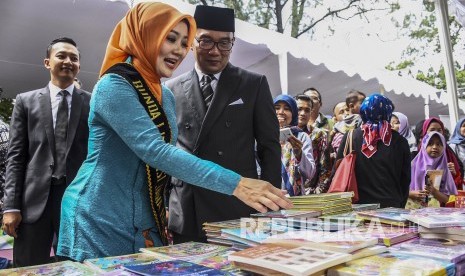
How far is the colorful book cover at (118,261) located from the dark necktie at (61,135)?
1507mm

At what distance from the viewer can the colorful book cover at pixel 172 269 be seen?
89cm

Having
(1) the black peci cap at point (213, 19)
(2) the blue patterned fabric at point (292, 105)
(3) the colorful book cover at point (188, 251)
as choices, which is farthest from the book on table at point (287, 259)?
Result: (2) the blue patterned fabric at point (292, 105)

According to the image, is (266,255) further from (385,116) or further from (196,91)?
(385,116)

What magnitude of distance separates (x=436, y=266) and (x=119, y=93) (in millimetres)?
938

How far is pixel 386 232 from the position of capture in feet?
4.09

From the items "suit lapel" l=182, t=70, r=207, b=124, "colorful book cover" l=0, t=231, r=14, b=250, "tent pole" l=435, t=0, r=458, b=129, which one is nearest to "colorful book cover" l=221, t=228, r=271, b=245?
"suit lapel" l=182, t=70, r=207, b=124

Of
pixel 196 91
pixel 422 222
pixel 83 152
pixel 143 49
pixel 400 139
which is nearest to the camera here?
pixel 422 222

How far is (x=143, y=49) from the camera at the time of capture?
4.59 ft

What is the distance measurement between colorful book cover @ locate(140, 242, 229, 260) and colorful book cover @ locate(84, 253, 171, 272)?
1.2 inches

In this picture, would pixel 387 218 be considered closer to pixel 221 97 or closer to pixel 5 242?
pixel 221 97

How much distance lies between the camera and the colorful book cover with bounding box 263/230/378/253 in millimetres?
979

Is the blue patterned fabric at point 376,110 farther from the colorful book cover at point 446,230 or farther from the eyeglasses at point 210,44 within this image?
the colorful book cover at point 446,230

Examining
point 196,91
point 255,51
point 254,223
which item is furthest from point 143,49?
point 255,51

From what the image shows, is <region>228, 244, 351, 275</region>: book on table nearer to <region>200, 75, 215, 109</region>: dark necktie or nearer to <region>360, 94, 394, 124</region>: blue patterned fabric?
<region>200, 75, 215, 109</region>: dark necktie
